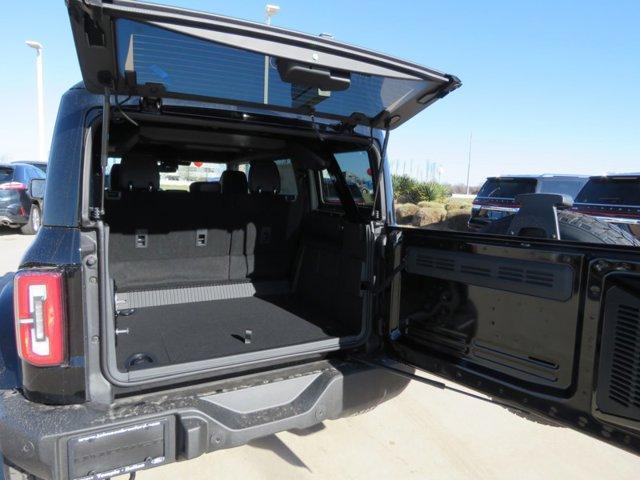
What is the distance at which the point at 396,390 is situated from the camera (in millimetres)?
2729

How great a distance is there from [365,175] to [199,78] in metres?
1.39

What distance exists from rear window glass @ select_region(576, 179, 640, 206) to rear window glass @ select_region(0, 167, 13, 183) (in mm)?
12695

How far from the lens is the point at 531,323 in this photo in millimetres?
2117

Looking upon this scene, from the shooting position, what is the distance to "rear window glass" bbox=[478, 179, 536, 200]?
38.6 ft

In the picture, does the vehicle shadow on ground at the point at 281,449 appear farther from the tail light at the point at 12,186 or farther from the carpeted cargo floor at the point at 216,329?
the tail light at the point at 12,186

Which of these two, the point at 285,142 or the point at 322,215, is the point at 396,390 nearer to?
the point at 322,215

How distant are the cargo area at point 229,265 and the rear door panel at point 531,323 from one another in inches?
18.2

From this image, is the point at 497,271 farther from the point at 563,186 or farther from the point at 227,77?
the point at 563,186

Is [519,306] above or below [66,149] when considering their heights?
below

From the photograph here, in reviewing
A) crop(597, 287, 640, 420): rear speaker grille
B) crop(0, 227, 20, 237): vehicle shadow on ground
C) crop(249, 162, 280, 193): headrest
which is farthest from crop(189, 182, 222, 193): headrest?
crop(0, 227, 20, 237): vehicle shadow on ground

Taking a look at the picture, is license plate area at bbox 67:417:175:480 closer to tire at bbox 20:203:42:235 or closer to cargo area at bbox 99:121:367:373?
cargo area at bbox 99:121:367:373

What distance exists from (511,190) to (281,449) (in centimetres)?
1064

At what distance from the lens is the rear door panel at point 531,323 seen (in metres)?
1.78

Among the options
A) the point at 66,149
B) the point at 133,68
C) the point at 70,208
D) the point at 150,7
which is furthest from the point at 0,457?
the point at 150,7
